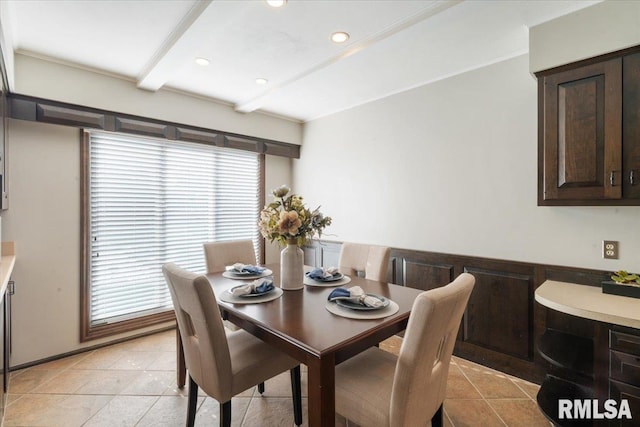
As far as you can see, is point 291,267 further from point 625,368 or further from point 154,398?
point 625,368

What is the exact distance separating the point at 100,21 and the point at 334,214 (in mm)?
2816

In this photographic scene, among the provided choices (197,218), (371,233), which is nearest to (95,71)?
(197,218)

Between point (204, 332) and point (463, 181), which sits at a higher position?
point (463, 181)

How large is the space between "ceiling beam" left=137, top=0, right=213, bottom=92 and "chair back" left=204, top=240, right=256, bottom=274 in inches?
59.2

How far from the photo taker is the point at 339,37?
7.16 feet

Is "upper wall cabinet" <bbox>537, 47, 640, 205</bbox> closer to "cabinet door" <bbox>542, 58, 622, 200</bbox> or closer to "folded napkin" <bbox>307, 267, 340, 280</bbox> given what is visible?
"cabinet door" <bbox>542, 58, 622, 200</bbox>

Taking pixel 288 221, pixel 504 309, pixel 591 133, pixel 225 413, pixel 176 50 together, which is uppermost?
pixel 176 50

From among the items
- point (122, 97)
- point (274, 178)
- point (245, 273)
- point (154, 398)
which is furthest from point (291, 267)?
point (274, 178)

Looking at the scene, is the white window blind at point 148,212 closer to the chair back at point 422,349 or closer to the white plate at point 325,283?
the white plate at point 325,283

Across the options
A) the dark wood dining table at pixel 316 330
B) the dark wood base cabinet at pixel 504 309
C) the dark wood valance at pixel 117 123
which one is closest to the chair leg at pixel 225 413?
the dark wood dining table at pixel 316 330

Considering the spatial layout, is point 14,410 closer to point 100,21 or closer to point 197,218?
point 197,218

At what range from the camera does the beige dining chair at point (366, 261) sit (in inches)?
92.4

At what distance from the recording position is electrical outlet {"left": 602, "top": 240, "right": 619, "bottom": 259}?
1.99 m

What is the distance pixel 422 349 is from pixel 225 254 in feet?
6.52
